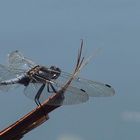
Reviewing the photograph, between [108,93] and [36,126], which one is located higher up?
[108,93]

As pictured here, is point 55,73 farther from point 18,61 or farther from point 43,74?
point 18,61

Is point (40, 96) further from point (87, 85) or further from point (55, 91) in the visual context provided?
point (87, 85)

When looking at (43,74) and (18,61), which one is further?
(18,61)

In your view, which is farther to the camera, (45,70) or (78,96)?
(45,70)

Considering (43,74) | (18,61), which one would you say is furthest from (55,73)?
(18,61)

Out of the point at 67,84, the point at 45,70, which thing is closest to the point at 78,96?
the point at 67,84

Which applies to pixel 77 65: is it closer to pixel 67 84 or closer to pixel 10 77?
pixel 67 84

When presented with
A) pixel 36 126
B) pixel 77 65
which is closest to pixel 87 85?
pixel 77 65
